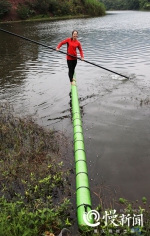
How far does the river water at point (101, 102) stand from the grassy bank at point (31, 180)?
659 millimetres

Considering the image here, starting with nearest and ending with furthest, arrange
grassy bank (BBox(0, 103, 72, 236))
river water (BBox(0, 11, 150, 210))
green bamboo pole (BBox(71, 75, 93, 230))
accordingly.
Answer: grassy bank (BBox(0, 103, 72, 236))
green bamboo pole (BBox(71, 75, 93, 230))
river water (BBox(0, 11, 150, 210))

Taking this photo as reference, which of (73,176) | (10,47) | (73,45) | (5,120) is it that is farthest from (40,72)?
(73,176)

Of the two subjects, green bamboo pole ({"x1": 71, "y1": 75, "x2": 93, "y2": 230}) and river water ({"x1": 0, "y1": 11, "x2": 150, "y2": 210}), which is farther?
river water ({"x1": 0, "y1": 11, "x2": 150, "y2": 210})

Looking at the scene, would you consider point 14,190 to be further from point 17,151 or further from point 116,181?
point 116,181

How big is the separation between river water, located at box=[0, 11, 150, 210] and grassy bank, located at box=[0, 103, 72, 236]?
0.66m

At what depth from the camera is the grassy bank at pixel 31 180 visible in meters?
3.98

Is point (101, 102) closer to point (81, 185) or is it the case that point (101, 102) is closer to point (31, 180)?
point (31, 180)

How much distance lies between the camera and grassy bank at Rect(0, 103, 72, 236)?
398cm

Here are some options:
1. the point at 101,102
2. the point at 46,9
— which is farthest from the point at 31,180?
the point at 46,9

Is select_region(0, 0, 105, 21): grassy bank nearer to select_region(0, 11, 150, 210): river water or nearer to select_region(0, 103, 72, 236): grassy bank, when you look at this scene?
select_region(0, 11, 150, 210): river water

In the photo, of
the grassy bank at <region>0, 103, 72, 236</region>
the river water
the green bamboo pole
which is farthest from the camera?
the river water

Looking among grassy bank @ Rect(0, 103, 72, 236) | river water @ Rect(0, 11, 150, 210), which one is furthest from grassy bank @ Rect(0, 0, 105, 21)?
grassy bank @ Rect(0, 103, 72, 236)

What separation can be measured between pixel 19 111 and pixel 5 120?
0.96 meters

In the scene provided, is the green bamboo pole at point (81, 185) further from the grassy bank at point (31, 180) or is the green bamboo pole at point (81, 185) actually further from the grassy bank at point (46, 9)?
the grassy bank at point (46, 9)
